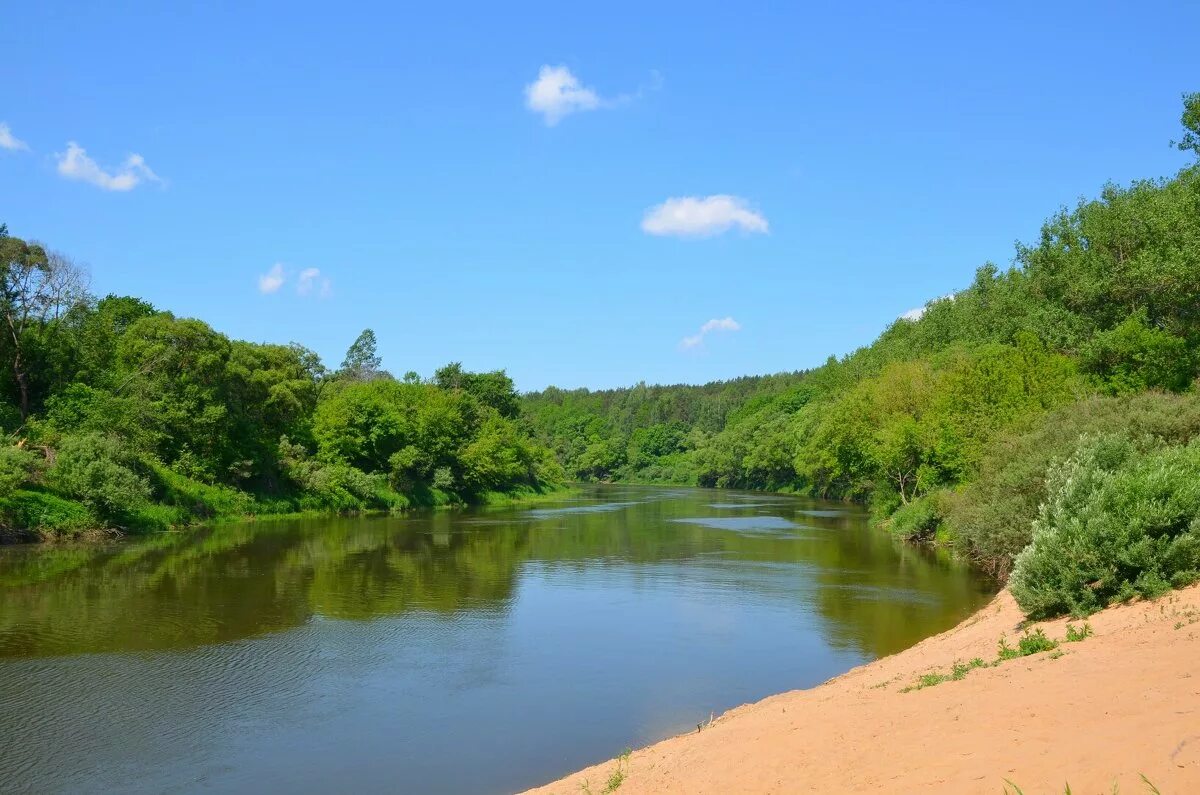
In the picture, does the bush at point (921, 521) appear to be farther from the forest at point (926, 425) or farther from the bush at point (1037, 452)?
the bush at point (1037, 452)

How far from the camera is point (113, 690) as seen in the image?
59.4 ft

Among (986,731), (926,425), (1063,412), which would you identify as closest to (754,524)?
(926,425)

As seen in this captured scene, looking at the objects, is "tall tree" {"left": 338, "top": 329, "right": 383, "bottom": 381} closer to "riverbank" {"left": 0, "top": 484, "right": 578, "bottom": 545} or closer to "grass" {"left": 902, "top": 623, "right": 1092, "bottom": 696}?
"riverbank" {"left": 0, "top": 484, "right": 578, "bottom": 545}

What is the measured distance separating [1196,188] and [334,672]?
120 ft

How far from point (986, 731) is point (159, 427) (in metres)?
51.3

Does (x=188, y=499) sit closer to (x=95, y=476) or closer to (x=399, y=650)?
(x=95, y=476)

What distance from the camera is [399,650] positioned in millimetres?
22344

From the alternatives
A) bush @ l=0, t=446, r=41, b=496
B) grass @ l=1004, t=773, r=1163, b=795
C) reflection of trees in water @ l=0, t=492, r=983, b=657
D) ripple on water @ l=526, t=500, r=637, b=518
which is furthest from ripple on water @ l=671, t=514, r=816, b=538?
grass @ l=1004, t=773, r=1163, b=795

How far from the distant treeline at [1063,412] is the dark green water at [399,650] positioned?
539 centimetres

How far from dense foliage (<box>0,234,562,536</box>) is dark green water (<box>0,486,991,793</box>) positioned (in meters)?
4.06

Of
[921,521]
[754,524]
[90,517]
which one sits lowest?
[754,524]

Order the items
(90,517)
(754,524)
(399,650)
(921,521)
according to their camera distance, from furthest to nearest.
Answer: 1. (754,524)
2. (921,521)
3. (90,517)
4. (399,650)

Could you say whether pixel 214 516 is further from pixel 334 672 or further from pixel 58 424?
pixel 334 672

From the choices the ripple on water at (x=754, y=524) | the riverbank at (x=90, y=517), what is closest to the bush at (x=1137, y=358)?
the ripple on water at (x=754, y=524)
